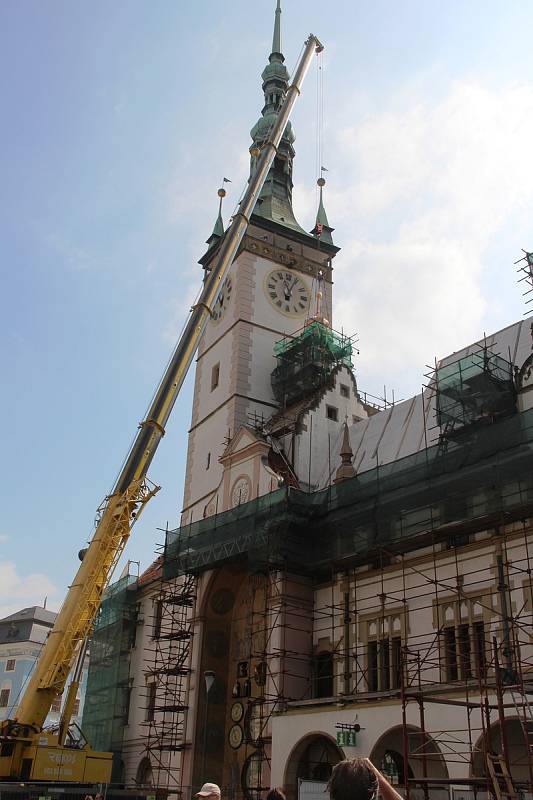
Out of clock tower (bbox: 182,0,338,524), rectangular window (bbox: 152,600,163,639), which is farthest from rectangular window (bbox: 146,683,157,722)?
clock tower (bbox: 182,0,338,524)

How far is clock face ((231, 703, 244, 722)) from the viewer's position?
32250mm

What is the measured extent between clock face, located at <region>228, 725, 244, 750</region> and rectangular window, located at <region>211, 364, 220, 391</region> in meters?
17.5

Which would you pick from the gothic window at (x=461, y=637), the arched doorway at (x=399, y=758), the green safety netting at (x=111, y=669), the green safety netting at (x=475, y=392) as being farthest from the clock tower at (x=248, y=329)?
the arched doorway at (x=399, y=758)

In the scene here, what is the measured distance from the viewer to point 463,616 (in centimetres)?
2531

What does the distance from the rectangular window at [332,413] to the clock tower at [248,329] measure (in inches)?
156

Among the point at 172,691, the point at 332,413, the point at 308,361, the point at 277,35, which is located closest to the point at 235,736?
the point at 172,691

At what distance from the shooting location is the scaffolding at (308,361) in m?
40.3

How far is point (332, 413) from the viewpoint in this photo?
3859 cm

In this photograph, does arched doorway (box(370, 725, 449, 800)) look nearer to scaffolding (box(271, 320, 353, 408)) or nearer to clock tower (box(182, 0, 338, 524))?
clock tower (box(182, 0, 338, 524))

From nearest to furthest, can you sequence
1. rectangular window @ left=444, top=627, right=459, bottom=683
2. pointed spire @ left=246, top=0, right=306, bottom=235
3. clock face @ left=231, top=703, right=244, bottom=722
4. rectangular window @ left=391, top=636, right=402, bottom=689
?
1. rectangular window @ left=444, top=627, right=459, bottom=683
2. rectangular window @ left=391, top=636, right=402, bottom=689
3. clock face @ left=231, top=703, right=244, bottom=722
4. pointed spire @ left=246, top=0, right=306, bottom=235

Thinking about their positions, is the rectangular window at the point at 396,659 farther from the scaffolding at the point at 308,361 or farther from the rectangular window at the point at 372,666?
the scaffolding at the point at 308,361

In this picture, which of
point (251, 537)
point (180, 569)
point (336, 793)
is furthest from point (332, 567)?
point (336, 793)

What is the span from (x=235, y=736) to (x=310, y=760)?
580 centimetres

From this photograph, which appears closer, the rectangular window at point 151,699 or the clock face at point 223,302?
the rectangular window at point 151,699
